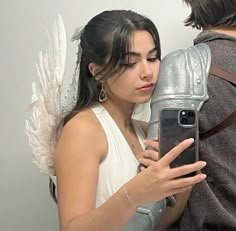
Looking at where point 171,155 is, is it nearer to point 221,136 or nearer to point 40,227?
point 221,136

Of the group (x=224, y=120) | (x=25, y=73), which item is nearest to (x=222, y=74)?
(x=224, y=120)

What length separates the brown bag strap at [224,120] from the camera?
0.70 metres

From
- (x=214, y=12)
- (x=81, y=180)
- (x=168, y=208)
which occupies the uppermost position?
(x=214, y=12)

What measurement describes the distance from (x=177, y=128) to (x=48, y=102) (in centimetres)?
35

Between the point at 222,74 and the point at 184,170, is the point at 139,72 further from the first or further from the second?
the point at 184,170

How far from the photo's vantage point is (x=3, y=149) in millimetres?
1282

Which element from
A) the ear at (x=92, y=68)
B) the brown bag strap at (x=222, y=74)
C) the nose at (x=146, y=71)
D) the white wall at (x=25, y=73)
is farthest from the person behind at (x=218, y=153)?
the white wall at (x=25, y=73)

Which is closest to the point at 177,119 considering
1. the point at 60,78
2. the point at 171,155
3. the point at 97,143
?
the point at 171,155

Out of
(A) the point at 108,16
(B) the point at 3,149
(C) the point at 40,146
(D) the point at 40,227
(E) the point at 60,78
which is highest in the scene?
(A) the point at 108,16

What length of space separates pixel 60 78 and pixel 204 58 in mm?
300

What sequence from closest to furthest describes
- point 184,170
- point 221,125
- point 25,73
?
point 184,170, point 221,125, point 25,73

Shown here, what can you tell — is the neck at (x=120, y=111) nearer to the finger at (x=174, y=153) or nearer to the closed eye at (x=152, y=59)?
the closed eye at (x=152, y=59)

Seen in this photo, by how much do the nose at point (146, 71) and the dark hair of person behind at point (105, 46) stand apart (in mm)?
37

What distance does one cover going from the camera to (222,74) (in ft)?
2.36
